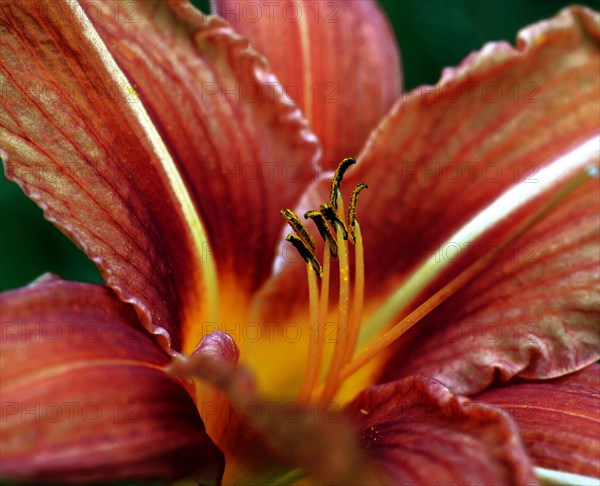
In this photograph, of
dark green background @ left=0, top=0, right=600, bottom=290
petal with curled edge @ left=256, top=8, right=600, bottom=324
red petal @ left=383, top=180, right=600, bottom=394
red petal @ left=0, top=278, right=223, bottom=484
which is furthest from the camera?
dark green background @ left=0, top=0, right=600, bottom=290

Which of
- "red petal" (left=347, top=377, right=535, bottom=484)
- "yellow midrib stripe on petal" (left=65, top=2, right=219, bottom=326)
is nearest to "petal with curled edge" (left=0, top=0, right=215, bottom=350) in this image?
"yellow midrib stripe on petal" (left=65, top=2, right=219, bottom=326)

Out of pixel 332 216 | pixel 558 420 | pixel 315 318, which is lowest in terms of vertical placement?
pixel 558 420

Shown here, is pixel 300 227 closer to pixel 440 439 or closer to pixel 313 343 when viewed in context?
pixel 313 343

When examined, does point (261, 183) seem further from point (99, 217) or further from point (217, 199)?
point (99, 217)

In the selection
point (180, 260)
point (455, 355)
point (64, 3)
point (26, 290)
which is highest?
point (64, 3)

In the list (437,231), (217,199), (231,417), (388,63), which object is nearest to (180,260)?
(217,199)

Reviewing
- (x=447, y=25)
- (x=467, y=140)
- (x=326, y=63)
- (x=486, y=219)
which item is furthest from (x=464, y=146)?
(x=447, y=25)

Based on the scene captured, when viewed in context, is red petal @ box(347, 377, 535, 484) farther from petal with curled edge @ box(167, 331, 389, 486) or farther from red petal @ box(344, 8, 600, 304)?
red petal @ box(344, 8, 600, 304)
